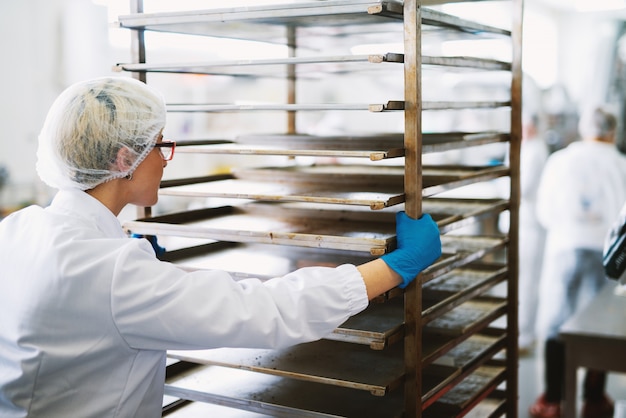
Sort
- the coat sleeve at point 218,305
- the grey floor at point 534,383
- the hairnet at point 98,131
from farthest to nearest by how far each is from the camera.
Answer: the grey floor at point 534,383, the hairnet at point 98,131, the coat sleeve at point 218,305

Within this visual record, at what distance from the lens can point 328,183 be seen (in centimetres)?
207

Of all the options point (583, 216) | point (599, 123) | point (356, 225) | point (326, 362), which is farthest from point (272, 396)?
point (599, 123)

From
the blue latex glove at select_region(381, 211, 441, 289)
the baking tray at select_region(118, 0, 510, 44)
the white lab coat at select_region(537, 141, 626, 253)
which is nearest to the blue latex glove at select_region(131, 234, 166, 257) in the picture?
the baking tray at select_region(118, 0, 510, 44)

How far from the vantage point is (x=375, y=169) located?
7.65 ft

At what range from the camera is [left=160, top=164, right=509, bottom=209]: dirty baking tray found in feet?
5.60

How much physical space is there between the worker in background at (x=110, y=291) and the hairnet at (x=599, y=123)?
3515 millimetres

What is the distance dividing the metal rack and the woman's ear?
9.0 inches

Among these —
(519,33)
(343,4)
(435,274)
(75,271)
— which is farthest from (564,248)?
(75,271)

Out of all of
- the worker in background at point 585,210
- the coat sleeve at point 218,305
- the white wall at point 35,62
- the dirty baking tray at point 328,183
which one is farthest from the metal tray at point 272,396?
the white wall at point 35,62

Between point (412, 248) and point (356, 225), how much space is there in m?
0.38

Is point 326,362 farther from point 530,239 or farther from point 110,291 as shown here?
point 530,239

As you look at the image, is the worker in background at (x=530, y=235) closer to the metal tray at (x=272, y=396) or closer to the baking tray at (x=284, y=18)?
the baking tray at (x=284, y=18)

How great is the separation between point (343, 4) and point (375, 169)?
2.95ft

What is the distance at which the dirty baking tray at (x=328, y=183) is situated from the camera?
1.71 meters
